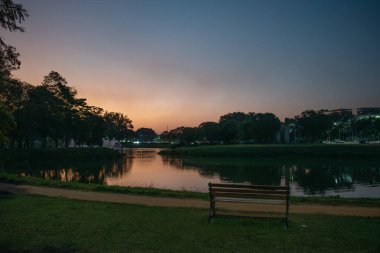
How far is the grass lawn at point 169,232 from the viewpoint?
8.55 metres

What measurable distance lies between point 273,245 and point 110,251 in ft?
13.3

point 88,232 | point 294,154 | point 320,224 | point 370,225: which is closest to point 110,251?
point 88,232

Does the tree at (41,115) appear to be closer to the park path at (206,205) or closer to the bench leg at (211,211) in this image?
the park path at (206,205)

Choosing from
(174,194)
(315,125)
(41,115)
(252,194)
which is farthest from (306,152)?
(252,194)

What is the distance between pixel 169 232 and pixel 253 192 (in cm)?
305

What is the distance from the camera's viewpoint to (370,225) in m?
10.8

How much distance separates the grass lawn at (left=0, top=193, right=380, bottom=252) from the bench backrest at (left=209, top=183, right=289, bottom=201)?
0.83 meters

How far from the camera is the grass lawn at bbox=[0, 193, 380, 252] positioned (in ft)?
28.0

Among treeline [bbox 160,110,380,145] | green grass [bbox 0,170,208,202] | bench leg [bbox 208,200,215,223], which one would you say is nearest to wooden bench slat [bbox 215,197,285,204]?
bench leg [bbox 208,200,215,223]

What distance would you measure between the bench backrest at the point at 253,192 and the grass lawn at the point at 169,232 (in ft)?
2.72

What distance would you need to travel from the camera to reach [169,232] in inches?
388

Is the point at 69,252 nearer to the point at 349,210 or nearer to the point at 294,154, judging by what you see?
the point at 349,210

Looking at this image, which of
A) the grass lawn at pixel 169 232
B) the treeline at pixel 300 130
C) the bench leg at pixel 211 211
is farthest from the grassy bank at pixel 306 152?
the bench leg at pixel 211 211

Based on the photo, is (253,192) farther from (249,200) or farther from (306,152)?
(306,152)
